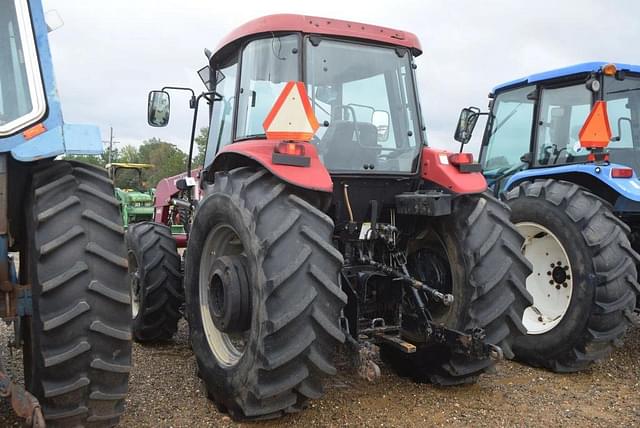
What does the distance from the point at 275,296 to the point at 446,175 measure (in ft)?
4.89

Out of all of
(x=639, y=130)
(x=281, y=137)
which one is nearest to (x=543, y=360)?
(x=639, y=130)

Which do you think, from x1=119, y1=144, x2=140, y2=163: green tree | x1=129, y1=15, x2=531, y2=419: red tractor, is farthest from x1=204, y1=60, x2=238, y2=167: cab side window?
x1=119, y1=144, x2=140, y2=163: green tree

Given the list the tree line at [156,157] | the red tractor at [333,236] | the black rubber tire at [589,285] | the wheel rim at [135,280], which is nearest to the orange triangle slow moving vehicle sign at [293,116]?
the red tractor at [333,236]

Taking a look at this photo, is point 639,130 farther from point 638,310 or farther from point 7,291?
point 7,291

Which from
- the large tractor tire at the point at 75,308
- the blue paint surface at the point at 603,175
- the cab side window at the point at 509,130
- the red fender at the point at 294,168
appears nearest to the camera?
the large tractor tire at the point at 75,308

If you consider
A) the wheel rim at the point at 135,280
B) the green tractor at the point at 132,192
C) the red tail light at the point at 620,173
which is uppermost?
the red tail light at the point at 620,173

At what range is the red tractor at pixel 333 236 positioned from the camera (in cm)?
296

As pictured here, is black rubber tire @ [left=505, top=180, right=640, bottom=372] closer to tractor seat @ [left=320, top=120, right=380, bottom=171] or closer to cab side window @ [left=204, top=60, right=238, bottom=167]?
tractor seat @ [left=320, top=120, right=380, bottom=171]

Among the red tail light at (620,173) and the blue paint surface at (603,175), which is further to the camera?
the red tail light at (620,173)

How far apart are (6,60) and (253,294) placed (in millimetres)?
1660

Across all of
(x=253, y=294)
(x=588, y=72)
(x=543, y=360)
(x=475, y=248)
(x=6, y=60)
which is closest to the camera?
(x=6, y=60)

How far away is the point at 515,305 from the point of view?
11.8ft

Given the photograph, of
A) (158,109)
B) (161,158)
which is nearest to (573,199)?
(158,109)

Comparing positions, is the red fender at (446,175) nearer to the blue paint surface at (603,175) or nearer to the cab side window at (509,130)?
the blue paint surface at (603,175)
